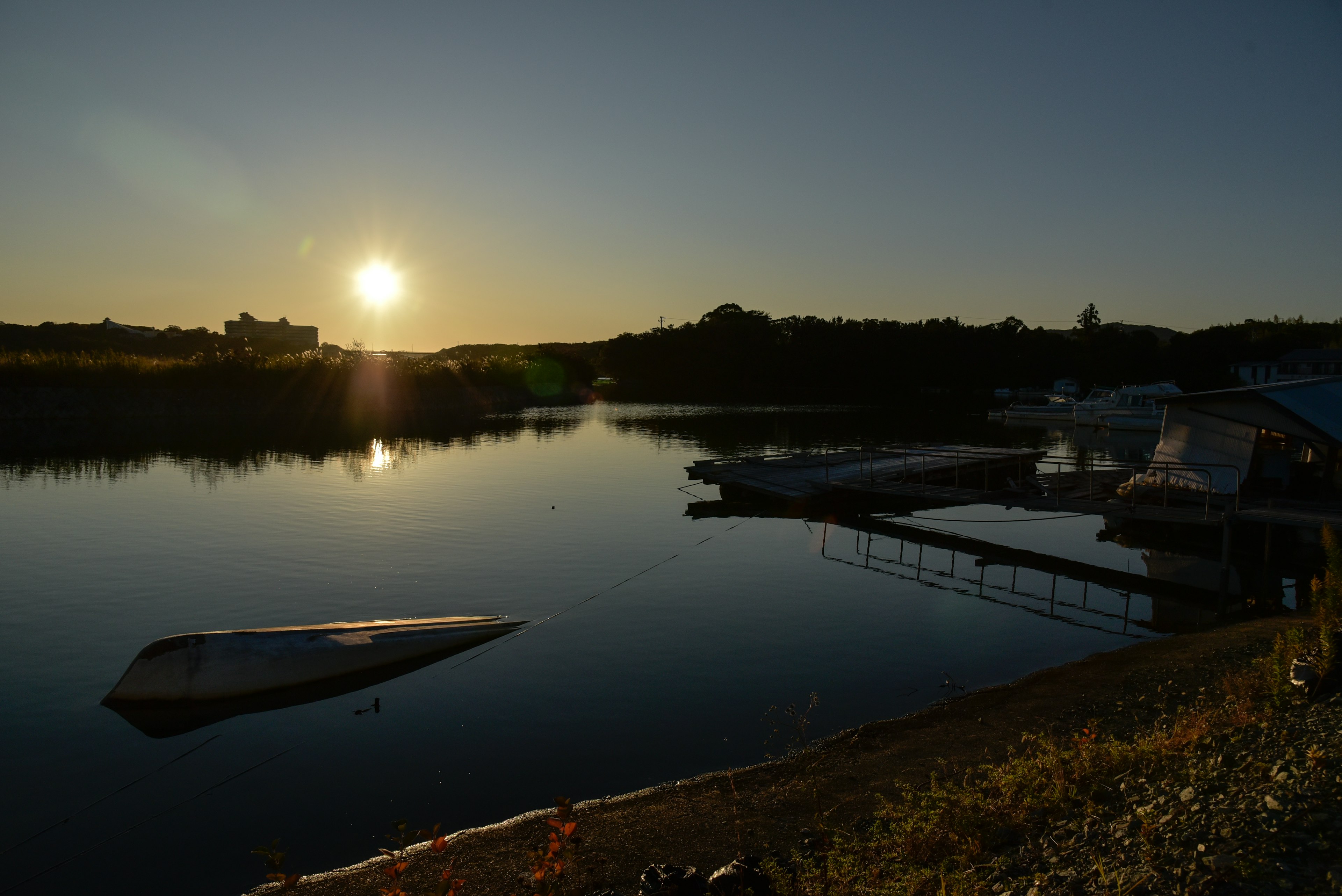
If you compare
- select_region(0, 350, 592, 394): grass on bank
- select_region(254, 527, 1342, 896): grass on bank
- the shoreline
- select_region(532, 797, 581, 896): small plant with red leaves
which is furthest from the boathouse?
select_region(0, 350, 592, 394): grass on bank

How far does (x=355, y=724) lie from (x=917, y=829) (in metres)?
7.73

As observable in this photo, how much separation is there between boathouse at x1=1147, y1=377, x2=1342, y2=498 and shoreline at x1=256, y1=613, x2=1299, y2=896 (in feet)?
31.2

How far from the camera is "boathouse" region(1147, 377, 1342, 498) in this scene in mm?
18812

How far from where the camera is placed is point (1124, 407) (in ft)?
207

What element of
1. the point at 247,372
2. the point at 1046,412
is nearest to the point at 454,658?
the point at 247,372

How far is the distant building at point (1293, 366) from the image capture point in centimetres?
10356

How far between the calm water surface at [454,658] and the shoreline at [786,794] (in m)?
0.55

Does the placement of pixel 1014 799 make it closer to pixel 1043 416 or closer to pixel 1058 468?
pixel 1058 468

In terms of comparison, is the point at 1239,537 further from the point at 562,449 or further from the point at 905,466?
the point at 562,449

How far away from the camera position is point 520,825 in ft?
26.9

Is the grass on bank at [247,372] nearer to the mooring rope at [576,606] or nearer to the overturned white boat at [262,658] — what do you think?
the mooring rope at [576,606]

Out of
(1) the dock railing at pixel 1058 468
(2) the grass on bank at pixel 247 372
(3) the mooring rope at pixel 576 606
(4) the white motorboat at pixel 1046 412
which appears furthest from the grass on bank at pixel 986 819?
(4) the white motorboat at pixel 1046 412

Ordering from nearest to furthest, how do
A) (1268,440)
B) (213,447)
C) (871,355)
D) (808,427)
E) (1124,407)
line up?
(1268,440)
(213,447)
(1124,407)
(808,427)
(871,355)

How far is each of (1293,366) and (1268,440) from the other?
4374 inches
